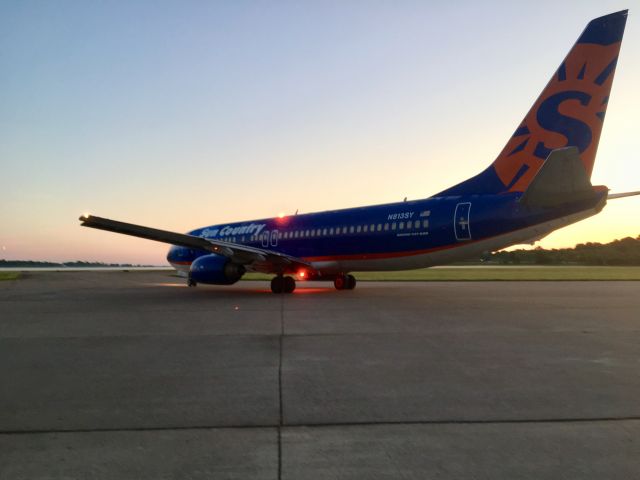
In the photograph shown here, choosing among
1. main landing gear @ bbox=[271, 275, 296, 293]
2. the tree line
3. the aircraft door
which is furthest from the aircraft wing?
the tree line

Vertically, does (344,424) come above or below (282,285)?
below

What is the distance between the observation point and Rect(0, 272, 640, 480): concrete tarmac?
12.8ft

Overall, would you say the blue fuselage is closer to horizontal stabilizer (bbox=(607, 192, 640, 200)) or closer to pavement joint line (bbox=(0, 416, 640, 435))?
horizontal stabilizer (bbox=(607, 192, 640, 200))

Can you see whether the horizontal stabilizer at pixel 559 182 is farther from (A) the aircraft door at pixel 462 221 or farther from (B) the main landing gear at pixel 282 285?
(B) the main landing gear at pixel 282 285

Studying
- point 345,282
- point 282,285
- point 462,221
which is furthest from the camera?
point 345,282

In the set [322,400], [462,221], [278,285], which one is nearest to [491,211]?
[462,221]

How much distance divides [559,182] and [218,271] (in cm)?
1227

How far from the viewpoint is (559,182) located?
1490 cm

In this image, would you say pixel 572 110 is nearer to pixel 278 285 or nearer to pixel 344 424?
pixel 278 285

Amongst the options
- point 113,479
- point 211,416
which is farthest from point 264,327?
point 113,479

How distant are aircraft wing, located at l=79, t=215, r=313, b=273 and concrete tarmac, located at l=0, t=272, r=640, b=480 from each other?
328 inches

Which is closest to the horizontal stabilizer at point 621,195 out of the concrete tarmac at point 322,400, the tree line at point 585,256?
the concrete tarmac at point 322,400

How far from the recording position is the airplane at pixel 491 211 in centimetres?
1574

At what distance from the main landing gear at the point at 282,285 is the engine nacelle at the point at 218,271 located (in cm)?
142
